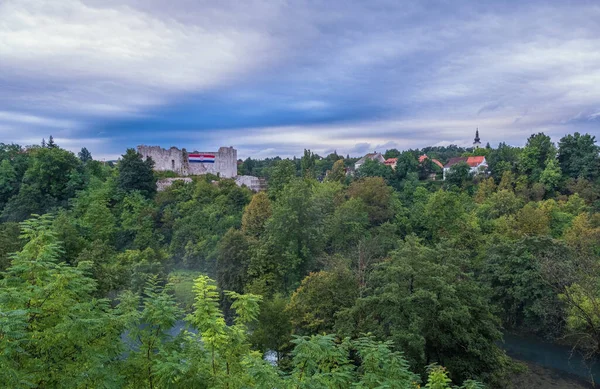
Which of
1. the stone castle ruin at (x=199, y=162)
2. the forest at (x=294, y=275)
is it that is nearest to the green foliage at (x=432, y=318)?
the forest at (x=294, y=275)

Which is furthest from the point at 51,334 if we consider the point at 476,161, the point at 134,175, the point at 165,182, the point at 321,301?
the point at 476,161

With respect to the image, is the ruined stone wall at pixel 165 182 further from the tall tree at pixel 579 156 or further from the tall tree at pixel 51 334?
the tall tree at pixel 579 156

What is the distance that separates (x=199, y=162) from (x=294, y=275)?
27015 mm

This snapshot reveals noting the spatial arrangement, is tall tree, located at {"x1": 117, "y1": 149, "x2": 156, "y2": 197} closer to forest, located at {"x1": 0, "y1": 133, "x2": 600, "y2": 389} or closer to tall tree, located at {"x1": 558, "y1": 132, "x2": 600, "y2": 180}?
forest, located at {"x1": 0, "y1": 133, "x2": 600, "y2": 389}

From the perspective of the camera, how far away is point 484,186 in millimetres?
32750

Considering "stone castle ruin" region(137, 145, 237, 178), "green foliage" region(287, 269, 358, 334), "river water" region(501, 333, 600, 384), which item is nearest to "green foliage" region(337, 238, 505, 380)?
"green foliage" region(287, 269, 358, 334)

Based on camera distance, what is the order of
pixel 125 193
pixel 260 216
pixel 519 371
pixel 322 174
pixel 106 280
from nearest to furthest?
pixel 519 371, pixel 106 280, pixel 260 216, pixel 125 193, pixel 322 174

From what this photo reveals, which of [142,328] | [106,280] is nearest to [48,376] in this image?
[142,328]

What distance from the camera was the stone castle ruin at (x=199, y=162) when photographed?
41562mm

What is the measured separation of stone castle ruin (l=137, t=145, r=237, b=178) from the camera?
136ft

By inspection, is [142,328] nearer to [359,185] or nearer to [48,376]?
[48,376]

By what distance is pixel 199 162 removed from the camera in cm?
4312

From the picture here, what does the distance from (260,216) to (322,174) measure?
31.6 m

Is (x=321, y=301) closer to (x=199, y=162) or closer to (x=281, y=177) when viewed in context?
(x=281, y=177)
